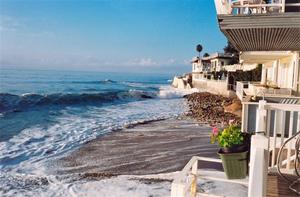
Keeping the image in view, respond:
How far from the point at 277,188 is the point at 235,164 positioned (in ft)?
2.23

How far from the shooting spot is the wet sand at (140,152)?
9297 mm

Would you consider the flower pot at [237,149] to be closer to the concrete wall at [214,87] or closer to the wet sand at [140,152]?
the wet sand at [140,152]

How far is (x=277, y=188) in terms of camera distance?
3.96 m

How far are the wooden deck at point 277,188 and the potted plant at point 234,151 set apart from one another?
15.1 inches

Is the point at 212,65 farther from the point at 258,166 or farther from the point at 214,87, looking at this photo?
the point at 258,166

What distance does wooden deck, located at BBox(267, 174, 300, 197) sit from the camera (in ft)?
12.4

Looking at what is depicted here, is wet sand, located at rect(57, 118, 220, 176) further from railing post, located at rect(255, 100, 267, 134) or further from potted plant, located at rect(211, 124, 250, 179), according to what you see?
railing post, located at rect(255, 100, 267, 134)

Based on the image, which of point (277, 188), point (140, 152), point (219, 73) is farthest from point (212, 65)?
point (277, 188)

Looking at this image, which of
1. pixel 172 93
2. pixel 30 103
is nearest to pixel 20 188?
pixel 30 103

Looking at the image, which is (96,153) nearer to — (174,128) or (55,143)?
(55,143)

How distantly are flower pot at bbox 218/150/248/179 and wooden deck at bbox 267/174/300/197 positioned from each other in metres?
0.38

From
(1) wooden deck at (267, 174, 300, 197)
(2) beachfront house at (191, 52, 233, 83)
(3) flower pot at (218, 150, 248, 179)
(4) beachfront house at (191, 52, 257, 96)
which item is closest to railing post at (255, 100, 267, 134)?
(3) flower pot at (218, 150, 248, 179)

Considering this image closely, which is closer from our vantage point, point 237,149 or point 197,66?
point 237,149

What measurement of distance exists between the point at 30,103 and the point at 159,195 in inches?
1004
